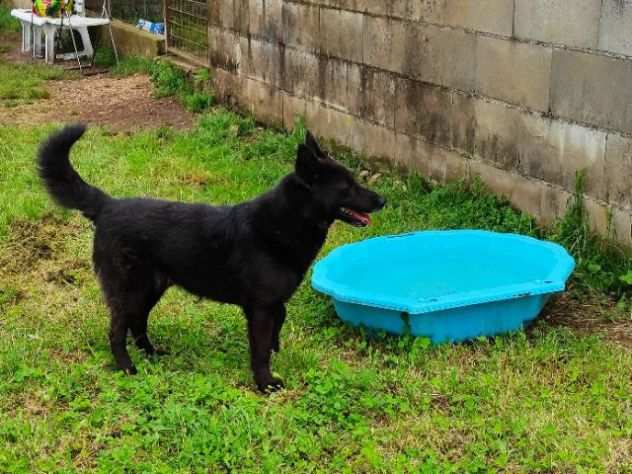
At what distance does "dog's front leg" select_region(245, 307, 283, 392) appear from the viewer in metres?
4.41

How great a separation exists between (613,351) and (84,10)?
1175 centimetres

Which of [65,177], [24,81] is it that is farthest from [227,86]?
[65,177]

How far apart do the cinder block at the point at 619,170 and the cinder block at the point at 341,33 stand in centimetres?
280

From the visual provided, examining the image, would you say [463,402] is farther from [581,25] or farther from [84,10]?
[84,10]

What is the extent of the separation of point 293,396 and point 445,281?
5.74ft

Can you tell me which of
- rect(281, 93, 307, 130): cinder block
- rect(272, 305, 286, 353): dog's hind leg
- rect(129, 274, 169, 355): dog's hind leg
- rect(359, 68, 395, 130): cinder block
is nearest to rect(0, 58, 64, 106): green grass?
rect(281, 93, 307, 130): cinder block

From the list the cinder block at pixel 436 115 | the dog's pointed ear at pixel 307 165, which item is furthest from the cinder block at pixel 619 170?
the dog's pointed ear at pixel 307 165

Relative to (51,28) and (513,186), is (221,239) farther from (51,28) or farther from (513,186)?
(51,28)

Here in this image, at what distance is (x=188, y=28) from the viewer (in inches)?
451

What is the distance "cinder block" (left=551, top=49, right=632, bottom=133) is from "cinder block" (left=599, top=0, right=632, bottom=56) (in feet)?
0.24

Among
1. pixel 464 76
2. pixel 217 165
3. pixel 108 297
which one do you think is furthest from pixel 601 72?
pixel 217 165

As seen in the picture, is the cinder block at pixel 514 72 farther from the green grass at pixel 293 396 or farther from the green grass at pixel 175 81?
the green grass at pixel 175 81

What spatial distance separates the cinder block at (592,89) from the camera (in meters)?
5.40

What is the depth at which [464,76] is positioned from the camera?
670cm
